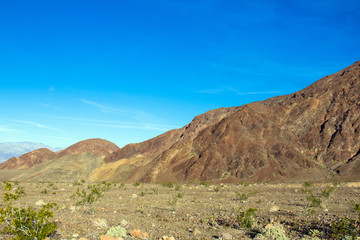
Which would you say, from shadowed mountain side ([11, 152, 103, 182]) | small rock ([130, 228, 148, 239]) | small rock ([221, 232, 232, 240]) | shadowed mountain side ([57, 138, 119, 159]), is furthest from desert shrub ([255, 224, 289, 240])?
shadowed mountain side ([57, 138, 119, 159])

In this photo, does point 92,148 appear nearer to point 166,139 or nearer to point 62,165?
point 166,139

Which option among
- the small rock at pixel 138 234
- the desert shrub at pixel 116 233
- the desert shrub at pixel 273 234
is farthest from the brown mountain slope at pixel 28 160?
the desert shrub at pixel 273 234

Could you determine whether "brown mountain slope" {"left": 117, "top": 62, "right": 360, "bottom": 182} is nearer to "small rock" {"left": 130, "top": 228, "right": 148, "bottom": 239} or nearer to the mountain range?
the mountain range

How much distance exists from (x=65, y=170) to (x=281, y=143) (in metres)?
66.5

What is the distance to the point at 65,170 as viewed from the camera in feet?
278

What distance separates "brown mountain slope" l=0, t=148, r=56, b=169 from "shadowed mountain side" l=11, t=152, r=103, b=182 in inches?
2177

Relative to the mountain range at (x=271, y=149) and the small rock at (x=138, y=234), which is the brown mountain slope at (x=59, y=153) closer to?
the mountain range at (x=271, y=149)

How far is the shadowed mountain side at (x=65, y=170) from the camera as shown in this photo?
7939cm

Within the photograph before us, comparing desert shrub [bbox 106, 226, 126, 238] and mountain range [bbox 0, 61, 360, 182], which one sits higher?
mountain range [bbox 0, 61, 360, 182]

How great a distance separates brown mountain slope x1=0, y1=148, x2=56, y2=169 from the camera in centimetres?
13738

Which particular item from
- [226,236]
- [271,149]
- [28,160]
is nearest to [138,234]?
[226,236]

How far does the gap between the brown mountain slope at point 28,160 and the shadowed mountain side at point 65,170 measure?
55.3m

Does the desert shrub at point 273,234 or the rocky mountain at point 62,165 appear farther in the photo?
the rocky mountain at point 62,165

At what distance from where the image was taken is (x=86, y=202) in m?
20.9
